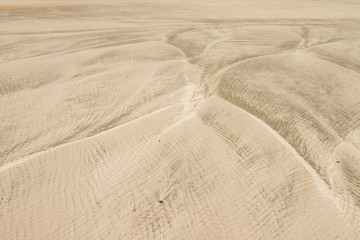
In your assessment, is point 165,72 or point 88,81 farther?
point 165,72

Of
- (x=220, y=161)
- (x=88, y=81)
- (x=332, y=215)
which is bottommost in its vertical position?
(x=332, y=215)

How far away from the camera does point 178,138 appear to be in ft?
7.24

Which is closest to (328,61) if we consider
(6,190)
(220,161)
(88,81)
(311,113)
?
(311,113)

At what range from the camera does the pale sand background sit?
1.67 meters

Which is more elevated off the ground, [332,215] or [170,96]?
[170,96]

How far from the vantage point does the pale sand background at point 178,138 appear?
65.7 inches

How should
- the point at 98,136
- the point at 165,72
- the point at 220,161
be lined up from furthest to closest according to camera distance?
the point at 165,72
the point at 98,136
the point at 220,161

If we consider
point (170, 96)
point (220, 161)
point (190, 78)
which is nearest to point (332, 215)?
point (220, 161)

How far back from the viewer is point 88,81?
2947mm

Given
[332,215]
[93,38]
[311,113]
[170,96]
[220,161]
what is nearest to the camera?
[332,215]

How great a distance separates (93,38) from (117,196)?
124 inches

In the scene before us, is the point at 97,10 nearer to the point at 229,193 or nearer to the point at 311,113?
the point at 311,113

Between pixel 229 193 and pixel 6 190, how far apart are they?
144cm

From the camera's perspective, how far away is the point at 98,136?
2227mm
